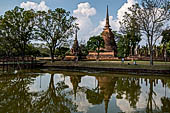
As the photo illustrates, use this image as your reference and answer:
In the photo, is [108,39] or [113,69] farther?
[108,39]

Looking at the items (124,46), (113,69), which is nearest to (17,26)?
(113,69)

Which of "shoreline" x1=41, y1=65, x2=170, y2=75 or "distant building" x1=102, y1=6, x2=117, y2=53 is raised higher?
"distant building" x1=102, y1=6, x2=117, y2=53

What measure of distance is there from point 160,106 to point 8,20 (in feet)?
114

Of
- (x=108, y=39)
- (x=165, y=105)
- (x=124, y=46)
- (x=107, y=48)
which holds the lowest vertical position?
(x=165, y=105)

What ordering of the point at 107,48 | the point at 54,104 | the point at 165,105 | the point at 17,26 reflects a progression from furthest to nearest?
the point at 107,48
the point at 17,26
the point at 54,104
the point at 165,105

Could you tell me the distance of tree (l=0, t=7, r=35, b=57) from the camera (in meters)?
35.4

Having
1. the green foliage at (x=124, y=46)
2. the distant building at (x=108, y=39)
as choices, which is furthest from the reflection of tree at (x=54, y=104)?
the distant building at (x=108, y=39)

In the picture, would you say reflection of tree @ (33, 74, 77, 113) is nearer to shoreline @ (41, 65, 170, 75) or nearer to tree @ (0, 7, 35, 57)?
shoreline @ (41, 65, 170, 75)

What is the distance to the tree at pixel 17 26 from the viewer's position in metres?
35.4

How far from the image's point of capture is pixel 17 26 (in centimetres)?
3603

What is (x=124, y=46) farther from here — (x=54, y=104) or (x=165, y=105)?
(x=54, y=104)

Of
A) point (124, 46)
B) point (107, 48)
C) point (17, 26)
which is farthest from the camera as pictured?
point (124, 46)

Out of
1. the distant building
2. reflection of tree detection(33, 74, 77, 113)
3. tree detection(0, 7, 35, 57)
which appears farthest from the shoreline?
the distant building

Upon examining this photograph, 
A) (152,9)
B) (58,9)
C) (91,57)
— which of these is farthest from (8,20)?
(152,9)
